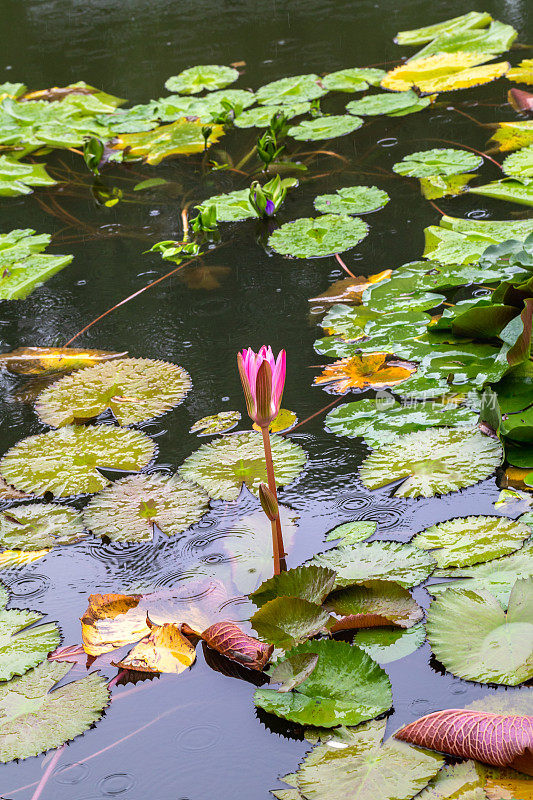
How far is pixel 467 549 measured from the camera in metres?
1.11

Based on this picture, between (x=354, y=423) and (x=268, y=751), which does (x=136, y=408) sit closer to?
(x=354, y=423)

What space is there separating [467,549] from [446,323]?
0.64 m

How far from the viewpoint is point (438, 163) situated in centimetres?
238

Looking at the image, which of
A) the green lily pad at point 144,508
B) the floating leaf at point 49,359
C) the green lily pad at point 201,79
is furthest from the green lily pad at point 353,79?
the green lily pad at point 144,508

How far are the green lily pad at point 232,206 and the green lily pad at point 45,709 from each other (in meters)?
1.54

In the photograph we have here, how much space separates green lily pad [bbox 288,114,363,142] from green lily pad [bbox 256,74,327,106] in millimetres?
276

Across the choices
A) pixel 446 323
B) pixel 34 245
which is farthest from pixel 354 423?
pixel 34 245

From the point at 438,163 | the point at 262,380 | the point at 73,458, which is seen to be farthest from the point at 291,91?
the point at 262,380

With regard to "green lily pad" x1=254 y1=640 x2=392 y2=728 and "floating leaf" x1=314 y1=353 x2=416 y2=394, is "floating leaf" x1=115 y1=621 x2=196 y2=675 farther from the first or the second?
"floating leaf" x1=314 y1=353 x2=416 y2=394

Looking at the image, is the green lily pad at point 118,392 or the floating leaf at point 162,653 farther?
the green lily pad at point 118,392

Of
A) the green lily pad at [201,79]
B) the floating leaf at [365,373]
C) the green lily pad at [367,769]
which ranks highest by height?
the green lily pad at [201,79]

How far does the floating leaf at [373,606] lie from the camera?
1010 millimetres

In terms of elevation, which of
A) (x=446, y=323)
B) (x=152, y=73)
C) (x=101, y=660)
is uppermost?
(x=152, y=73)

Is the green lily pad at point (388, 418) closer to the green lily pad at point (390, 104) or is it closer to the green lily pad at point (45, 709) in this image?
the green lily pad at point (45, 709)
